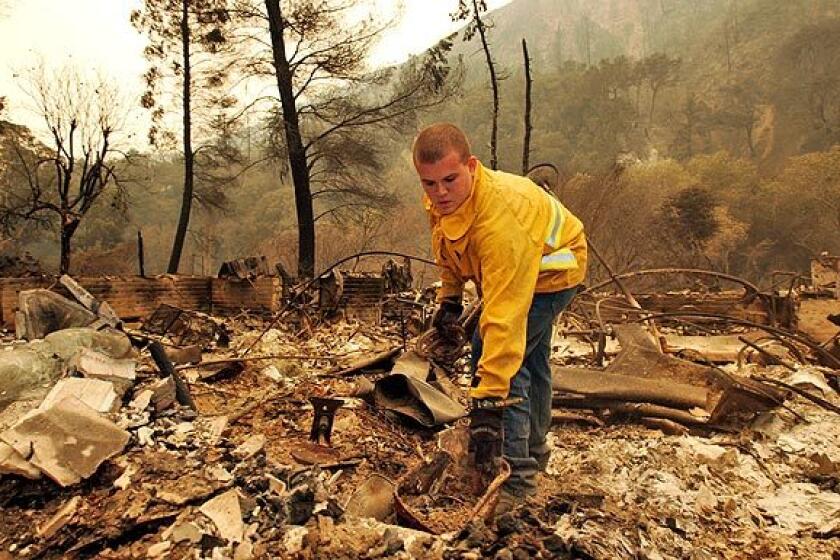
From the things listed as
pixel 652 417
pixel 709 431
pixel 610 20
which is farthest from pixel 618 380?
pixel 610 20

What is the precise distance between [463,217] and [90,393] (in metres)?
2.42

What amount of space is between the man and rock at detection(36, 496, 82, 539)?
1.64 metres

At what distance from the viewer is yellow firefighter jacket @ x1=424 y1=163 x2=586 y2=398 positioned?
2.05 m

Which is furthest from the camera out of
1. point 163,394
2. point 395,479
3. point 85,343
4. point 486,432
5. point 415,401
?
point 85,343

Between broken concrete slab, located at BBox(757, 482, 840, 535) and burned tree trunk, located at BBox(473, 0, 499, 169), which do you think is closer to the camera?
broken concrete slab, located at BBox(757, 482, 840, 535)

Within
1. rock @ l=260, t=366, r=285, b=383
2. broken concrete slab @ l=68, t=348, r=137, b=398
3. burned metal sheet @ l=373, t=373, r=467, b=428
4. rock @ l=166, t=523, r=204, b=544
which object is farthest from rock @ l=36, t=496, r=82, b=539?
rock @ l=260, t=366, r=285, b=383

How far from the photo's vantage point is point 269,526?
2.01m

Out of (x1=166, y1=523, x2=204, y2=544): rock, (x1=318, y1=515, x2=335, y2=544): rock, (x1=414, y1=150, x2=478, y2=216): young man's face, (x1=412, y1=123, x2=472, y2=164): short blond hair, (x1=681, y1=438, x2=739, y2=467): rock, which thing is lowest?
(x1=681, y1=438, x2=739, y2=467): rock

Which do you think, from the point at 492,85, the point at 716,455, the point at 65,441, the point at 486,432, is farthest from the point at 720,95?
the point at 65,441

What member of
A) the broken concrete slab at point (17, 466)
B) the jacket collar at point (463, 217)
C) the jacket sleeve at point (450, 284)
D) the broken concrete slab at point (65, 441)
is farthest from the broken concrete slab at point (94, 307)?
the jacket collar at point (463, 217)

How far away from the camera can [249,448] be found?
2701 millimetres

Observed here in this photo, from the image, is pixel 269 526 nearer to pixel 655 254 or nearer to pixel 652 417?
pixel 652 417

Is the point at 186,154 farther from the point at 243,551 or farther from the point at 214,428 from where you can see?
the point at 243,551

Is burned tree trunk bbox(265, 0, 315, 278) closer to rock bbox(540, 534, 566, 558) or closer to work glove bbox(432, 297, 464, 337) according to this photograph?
work glove bbox(432, 297, 464, 337)
